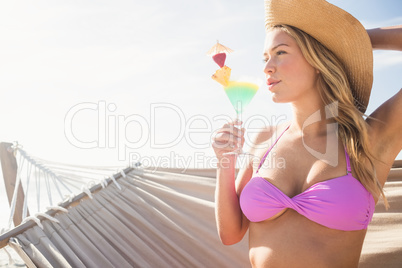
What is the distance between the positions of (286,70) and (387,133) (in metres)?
0.47

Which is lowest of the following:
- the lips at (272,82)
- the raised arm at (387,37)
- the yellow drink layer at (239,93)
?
the yellow drink layer at (239,93)

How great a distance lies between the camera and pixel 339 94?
1.60m

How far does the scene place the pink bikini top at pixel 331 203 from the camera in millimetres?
1410

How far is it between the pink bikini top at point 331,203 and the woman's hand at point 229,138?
23cm

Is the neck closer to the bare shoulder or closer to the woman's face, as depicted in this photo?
the woman's face

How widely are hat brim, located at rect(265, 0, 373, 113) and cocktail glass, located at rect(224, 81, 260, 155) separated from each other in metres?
0.32

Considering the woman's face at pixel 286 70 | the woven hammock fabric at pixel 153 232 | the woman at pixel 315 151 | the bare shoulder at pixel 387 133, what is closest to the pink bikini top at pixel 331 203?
the woman at pixel 315 151

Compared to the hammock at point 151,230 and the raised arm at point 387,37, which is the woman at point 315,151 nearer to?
the raised arm at point 387,37

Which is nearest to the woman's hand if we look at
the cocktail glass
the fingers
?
→ the fingers

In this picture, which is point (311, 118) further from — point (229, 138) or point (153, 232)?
point (153, 232)

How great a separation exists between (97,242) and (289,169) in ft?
5.05

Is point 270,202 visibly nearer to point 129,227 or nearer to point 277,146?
point 277,146

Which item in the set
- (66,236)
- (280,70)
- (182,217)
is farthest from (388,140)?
(66,236)

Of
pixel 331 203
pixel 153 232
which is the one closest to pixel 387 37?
pixel 331 203
